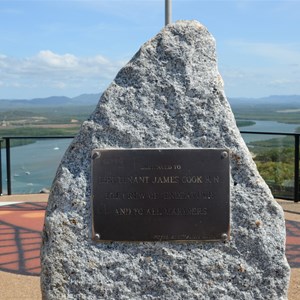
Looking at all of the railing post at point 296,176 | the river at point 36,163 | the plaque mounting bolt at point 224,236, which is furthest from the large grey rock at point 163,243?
the railing post at point 296,176

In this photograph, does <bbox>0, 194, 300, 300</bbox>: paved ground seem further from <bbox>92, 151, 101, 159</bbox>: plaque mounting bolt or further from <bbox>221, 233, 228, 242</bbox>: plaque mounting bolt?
<bbox>92, 151, 101, 159</bbox>: plaque mounting bolt

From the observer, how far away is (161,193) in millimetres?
3498

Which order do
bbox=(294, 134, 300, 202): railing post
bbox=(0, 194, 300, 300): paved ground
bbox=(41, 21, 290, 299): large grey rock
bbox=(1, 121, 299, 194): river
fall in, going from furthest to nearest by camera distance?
bbox=(1, 121, 299, 194): river < bbox=(294, 134, 300, 202): railing post < bbox=(0, 194, 300, 300): paved ground < bbox=(41, 21, 290, 299): large grey rock

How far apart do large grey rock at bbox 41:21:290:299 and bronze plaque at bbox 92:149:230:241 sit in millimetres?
60

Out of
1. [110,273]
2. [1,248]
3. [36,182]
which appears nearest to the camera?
[110,273]

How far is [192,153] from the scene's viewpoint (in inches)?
137

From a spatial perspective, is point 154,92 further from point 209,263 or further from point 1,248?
point 1,248

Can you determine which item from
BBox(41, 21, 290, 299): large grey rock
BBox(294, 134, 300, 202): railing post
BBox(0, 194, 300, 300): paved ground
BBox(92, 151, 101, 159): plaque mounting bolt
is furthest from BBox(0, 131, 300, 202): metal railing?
BBox(92, 151, 101, 159): plaque mounting bolt

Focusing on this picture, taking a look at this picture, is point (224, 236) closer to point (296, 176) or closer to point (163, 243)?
point (163, 243)

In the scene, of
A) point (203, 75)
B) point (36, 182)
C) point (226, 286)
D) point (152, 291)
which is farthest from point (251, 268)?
point (36, 182)

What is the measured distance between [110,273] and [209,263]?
0.64 metres

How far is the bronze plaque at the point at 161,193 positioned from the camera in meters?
3.46

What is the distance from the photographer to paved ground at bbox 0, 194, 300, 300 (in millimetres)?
5258

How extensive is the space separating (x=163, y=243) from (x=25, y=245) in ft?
12.5
